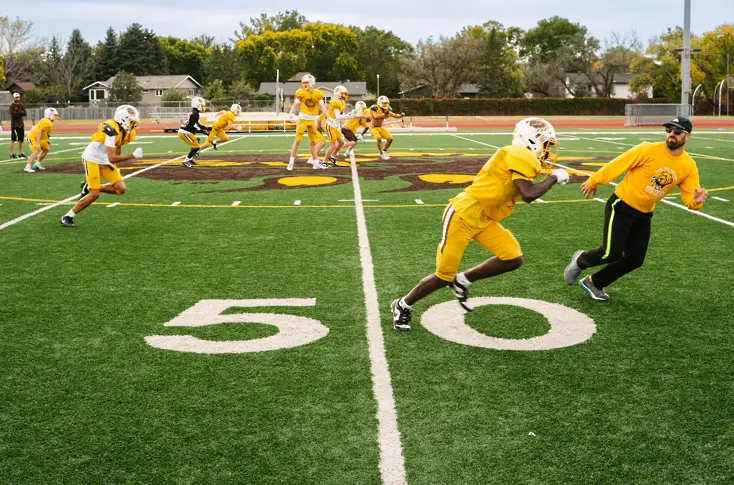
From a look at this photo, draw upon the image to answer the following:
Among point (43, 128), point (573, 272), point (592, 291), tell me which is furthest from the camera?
point (43, 128)

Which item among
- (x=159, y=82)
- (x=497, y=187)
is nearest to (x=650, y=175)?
(x=497, y=187)

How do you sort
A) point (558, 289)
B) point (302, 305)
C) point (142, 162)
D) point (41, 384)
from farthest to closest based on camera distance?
point (142, 162) → point (558, 289) → point (302, 305) → point (41, 384)

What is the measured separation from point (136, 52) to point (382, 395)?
336 ft

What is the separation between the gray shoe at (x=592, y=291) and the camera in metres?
6.55

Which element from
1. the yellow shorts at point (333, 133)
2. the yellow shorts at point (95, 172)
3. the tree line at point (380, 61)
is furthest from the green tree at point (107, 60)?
the yellow shorts at point (95, 172)

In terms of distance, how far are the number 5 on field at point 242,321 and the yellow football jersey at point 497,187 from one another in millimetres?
1381

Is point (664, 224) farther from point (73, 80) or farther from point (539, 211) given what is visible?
point (73, 80)

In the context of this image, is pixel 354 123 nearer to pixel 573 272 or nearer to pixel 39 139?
pixel 39 139

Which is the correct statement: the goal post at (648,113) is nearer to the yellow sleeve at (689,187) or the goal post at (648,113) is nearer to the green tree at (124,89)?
the yellow sleeve at (689,187)

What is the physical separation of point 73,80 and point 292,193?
88588 mm

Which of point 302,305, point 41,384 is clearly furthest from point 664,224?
point 41,384

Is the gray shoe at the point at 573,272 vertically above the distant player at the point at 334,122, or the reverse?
the distant player at the point at 334,122

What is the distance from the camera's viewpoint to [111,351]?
5227mm

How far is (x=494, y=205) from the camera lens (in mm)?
5398
